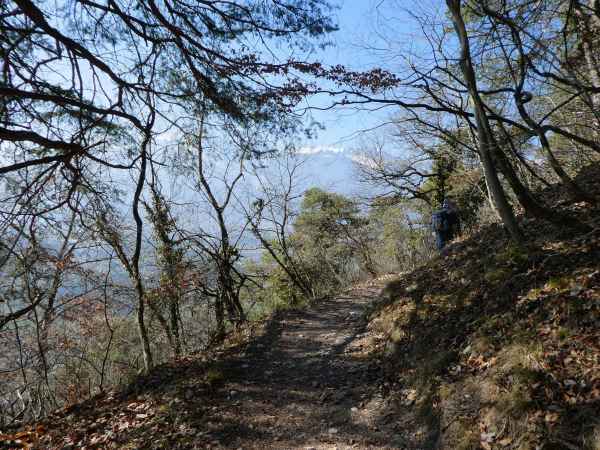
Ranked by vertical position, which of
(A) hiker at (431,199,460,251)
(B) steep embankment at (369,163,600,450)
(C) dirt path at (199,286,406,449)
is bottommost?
(C) dirt path at (199,286,406,449)

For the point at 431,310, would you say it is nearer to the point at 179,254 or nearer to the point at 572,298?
the point at 572,298

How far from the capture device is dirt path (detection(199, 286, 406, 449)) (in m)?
3.25

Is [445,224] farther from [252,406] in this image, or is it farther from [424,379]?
[252,406]

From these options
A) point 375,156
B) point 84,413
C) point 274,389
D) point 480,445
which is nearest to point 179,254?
point 84,413

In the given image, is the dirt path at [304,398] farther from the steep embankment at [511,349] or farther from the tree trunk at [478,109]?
the tree trunk at [478,109]

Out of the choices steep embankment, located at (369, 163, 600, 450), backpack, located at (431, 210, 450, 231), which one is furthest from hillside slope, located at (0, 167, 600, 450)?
backpack, located at (431, 210, 450, 231)

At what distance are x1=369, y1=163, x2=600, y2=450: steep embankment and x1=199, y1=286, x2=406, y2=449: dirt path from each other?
0.43 meters

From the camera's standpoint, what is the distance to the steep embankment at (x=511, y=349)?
210cm

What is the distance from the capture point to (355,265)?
18797 mm

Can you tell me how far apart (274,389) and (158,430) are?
1.42 meters

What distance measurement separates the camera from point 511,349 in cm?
269

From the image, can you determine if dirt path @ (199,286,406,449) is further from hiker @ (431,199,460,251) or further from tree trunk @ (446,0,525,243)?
hiker @ (431,199,460,251)

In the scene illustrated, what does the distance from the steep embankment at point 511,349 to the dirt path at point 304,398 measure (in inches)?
16.8

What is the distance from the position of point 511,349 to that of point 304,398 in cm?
240
